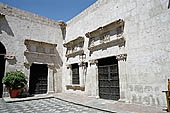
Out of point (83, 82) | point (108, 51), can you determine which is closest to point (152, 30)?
point (108, 51)

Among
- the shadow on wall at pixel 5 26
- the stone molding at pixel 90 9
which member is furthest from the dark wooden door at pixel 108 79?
the shadow on wall at pixel 5 26

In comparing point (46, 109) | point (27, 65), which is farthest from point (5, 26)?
point (46, 109)

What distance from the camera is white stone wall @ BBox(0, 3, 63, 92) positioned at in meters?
7.79

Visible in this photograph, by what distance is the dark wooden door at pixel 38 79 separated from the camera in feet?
27.8

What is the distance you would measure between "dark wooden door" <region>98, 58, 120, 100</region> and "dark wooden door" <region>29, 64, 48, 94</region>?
4290 mm

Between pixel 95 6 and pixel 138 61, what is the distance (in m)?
4.45

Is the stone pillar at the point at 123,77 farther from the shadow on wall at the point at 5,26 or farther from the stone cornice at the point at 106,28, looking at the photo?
the shadow on wall at the point at 5,26

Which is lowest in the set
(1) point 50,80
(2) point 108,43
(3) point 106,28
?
(1) point 50,80

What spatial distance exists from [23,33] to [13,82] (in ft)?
11.1

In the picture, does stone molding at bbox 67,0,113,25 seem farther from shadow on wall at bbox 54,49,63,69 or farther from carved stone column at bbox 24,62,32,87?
carved stone column at bbox 24,62,32,87

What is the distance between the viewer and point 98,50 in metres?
7.01

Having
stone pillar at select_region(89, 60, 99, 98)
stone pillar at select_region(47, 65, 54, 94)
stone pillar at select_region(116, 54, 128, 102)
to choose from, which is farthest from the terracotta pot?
stone pillar at select_region(116, 54, 128, 102)

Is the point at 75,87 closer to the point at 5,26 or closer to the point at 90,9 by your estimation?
the point at 90,9

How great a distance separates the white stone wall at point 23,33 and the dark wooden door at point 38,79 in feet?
1.59
